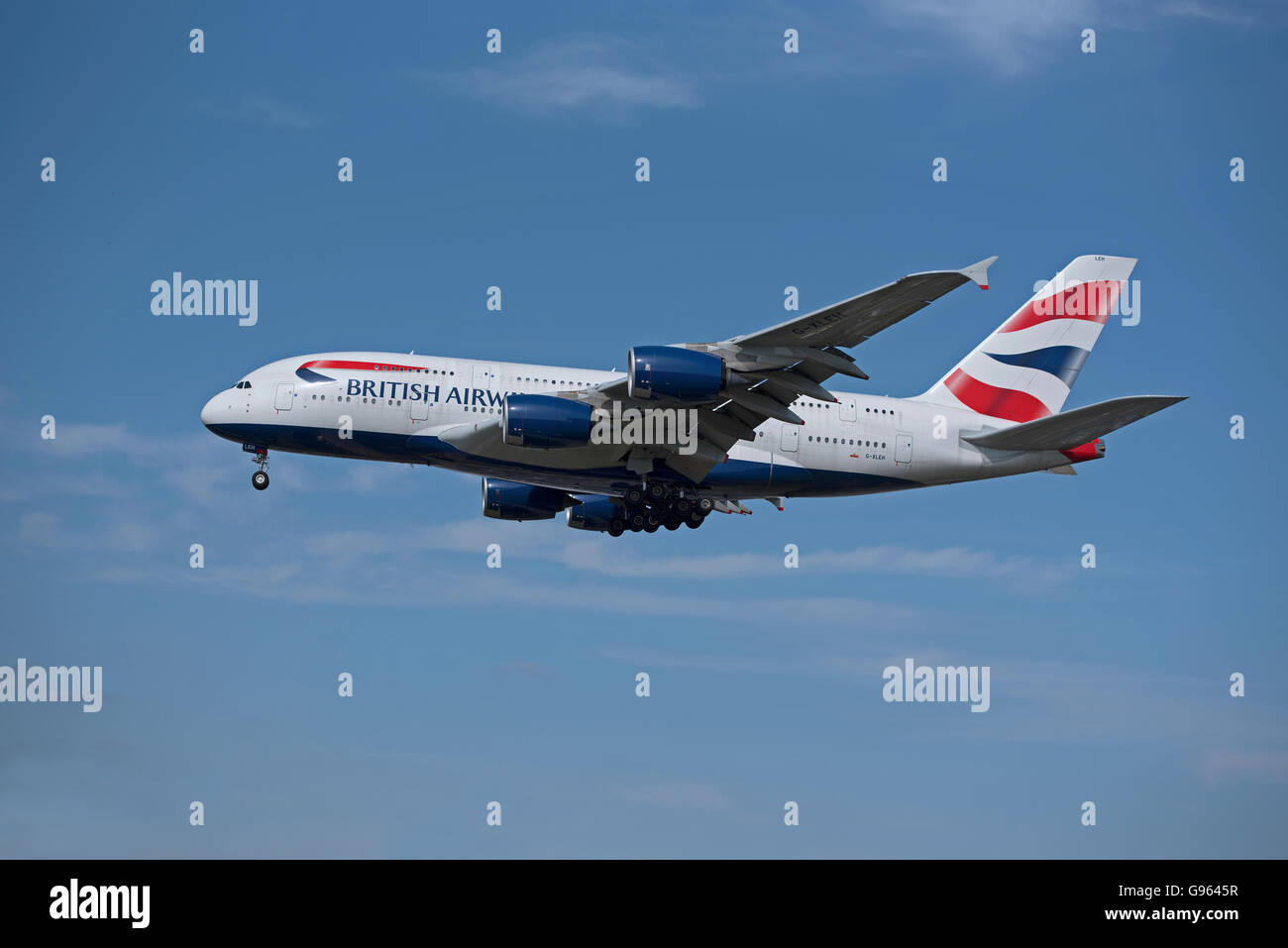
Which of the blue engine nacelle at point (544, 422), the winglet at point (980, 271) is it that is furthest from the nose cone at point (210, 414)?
the winglet at point (980, 271)

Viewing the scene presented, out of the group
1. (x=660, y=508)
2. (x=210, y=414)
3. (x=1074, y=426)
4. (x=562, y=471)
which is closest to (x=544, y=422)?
(x=562, y=471)

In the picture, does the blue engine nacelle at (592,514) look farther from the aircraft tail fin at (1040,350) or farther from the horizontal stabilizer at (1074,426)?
the horizontal stabilizer at (1074,426)

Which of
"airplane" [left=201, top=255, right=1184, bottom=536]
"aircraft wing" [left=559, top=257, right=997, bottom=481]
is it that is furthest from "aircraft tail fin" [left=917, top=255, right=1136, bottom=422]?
"aircraft wing" [left=559, top=257, right=997, bottom=481]

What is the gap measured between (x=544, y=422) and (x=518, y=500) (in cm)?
983

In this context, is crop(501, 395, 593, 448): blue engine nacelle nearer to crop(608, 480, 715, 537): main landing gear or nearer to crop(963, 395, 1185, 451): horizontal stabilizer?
crop(608, 480, 715, 537): main landing gear

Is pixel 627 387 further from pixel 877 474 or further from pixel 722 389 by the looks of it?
pixel 877 474

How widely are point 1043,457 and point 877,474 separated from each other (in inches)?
206

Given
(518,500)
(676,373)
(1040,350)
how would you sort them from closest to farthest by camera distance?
(676,373) → (1040,350) → (518,500)

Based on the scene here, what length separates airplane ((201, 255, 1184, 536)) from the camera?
36.5 metres

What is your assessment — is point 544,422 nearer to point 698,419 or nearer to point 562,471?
point 562,471

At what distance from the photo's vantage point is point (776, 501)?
1721 inches

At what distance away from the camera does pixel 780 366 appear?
36.5 metres
